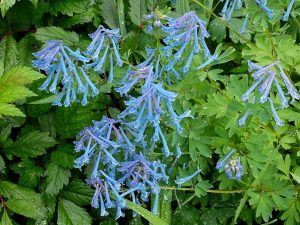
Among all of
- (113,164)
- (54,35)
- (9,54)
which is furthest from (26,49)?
(113,164)

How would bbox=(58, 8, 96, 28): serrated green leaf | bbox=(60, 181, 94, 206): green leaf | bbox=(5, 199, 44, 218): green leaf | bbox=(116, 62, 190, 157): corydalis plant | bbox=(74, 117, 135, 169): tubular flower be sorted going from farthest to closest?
bbox=(58, 8, 96, 28): serrated green leaf < bbox=(60, 181, 94, 206): green leaf < bbox=(5, 199, 44, 218): green leaf < bbox=(74, 117, 135, 169): tubular flower < bbox=(116, 62, 190, 157): corydalis plant

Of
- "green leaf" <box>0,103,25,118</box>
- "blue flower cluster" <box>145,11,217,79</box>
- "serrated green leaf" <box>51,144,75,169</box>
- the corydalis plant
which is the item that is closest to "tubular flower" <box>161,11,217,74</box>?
"blue flower cluster" <box>145,11,217,79</box>

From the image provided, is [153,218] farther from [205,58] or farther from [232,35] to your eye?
[232,35]

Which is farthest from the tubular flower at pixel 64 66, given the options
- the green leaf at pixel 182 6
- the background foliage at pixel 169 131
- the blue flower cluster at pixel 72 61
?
the green leaf at pixel 182 6

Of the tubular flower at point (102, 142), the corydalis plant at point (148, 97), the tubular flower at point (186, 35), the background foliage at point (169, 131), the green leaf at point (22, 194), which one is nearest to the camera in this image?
the corydalis plant at point (148, 97)

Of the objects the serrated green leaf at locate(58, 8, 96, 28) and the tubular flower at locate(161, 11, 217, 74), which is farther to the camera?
the serrated green leaf at locate(58, 8, 96, 28)

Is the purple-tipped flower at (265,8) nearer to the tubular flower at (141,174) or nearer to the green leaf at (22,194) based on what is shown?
the tubular flower at (141,174)

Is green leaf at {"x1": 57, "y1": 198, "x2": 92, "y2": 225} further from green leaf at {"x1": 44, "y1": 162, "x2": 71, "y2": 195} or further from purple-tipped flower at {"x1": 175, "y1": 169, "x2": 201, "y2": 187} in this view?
purple-tipped flower at {"x1": 175, "y1": 169, "x2": 201, "y2": 187}

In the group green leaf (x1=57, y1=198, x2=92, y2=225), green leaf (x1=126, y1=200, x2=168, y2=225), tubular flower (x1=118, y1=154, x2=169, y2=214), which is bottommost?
green leaf (x1=57, y1=198, x2=92, y2=225)
